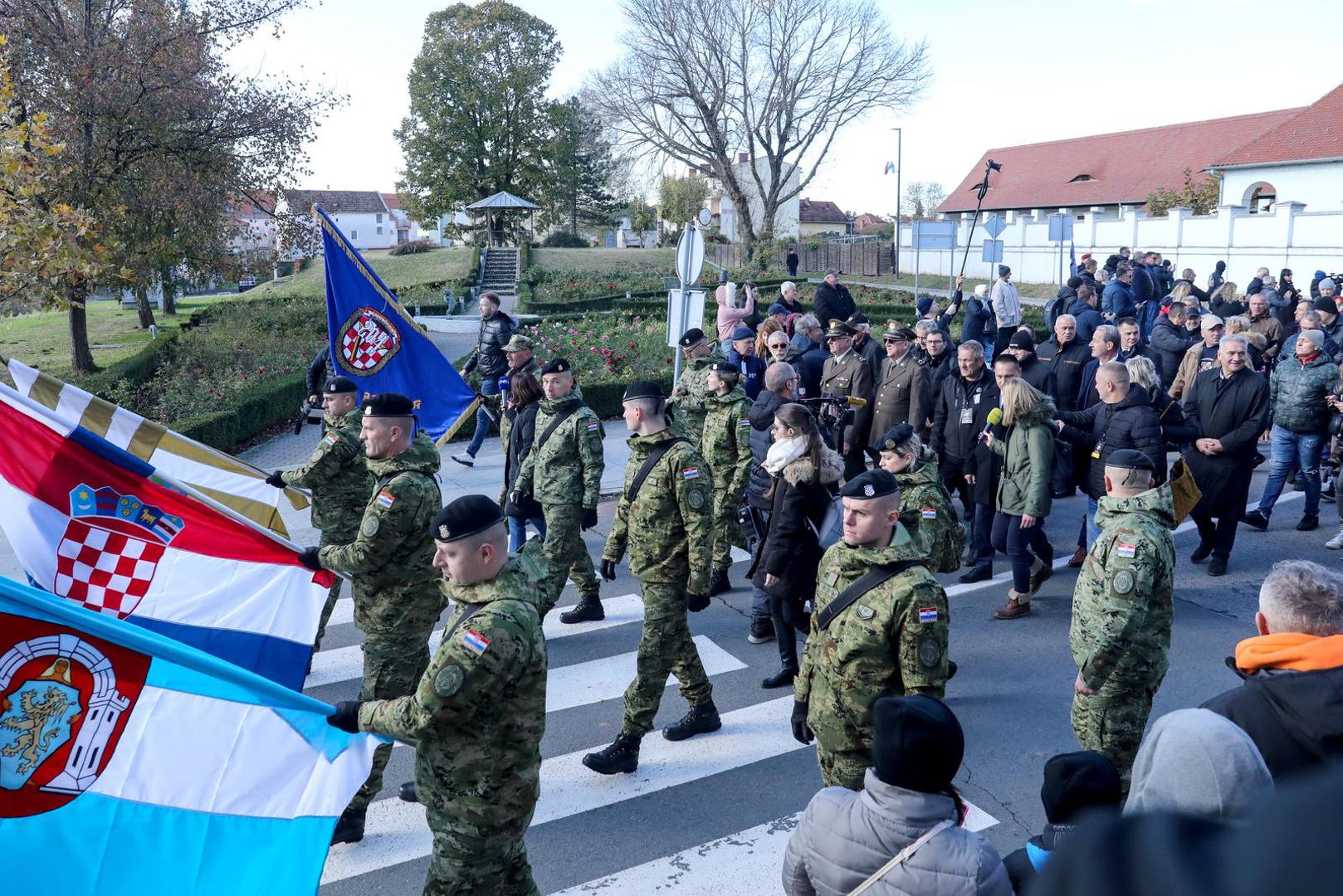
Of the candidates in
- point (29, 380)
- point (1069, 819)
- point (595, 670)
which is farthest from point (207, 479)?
point (1069, 819)

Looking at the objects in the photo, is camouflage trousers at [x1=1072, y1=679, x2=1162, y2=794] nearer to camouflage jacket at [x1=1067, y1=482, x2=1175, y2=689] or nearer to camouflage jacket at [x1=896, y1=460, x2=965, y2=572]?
camouflage jacket at [x1=1067, y1=482, x2=1175, y2=689]

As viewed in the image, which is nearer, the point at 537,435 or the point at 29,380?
the point at 29,380

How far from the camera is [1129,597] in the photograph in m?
4.97

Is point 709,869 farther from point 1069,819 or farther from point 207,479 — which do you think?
point 207,479

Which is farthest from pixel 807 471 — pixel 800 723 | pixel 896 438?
pixel 800 723

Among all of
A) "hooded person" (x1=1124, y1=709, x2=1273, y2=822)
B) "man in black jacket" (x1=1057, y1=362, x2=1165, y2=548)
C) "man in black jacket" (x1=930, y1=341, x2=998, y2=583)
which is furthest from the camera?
"man in black jacket" (x1=930, y1=341, x2=998, y2=583)

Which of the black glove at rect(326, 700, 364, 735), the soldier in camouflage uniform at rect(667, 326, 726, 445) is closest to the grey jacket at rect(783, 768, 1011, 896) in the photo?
the black glove at rect(326, 700, 364, 735)

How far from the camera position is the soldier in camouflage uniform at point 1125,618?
16.4ft

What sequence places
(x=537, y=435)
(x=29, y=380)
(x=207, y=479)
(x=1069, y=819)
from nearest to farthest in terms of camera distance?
(x=1069, y=819) < (x=29, y=380) < (x=207, y=479) < (x=537, y=435)

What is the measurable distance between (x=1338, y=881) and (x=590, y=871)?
4784 millimetres

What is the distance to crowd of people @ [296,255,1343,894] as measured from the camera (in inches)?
117

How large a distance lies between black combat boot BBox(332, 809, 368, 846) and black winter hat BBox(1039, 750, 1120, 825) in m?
3.66

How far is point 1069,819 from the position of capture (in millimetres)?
3127

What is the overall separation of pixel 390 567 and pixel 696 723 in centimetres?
221
